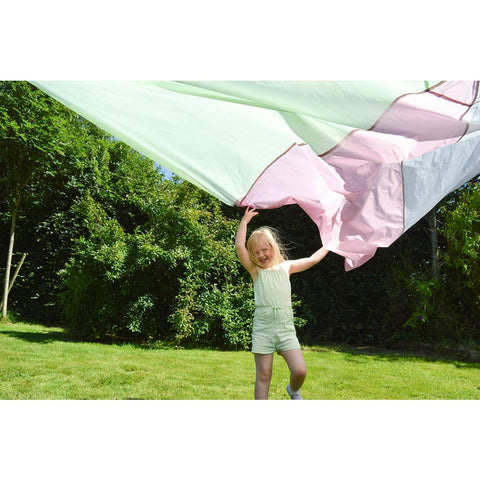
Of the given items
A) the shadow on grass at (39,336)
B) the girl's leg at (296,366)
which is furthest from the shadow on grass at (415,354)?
the shadow on grass at (39,336)

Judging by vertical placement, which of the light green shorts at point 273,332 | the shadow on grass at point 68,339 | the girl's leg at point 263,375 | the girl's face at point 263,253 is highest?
the girl's face at point 263,253

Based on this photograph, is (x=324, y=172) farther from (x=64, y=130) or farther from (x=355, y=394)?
(x=64, y=130)

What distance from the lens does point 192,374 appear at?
4.07m

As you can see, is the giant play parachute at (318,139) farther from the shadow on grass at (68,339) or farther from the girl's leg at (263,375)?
the shadow on grass at (68,339)

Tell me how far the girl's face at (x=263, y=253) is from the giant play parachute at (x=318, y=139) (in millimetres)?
283

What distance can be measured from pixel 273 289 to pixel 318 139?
37.6 inches

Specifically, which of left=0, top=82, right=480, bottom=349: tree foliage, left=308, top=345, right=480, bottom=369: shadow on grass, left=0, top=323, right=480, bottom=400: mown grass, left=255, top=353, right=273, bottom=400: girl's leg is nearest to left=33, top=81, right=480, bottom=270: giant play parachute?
left=255, top=353, right=273, bottom=400: girl's leg

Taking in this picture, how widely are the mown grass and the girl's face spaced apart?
1162 mm

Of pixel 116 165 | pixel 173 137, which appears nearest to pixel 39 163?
pixel 116 165

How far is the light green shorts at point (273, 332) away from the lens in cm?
261

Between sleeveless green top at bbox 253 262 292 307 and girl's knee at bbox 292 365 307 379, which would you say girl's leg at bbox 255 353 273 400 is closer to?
girl's knee at bbox 292 365 307 379

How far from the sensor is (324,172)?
261cm

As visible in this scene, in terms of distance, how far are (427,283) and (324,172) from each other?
13.3 feet

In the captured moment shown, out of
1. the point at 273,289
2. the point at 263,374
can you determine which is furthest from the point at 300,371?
the point at 273,289
